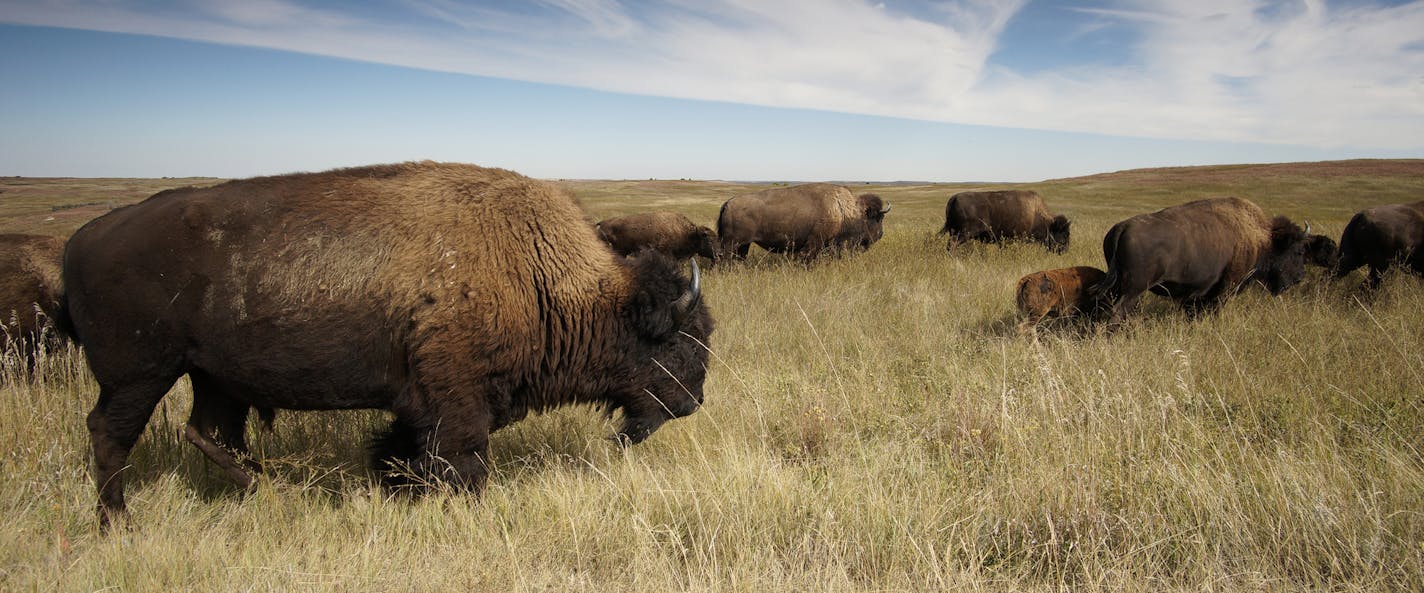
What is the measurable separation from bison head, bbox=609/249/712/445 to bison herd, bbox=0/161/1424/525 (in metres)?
0.01

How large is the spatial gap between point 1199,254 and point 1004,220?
Answer: 28.0ft

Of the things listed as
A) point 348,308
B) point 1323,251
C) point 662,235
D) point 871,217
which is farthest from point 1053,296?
point 662,235

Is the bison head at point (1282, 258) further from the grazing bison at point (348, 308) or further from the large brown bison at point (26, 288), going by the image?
the large brown bison at point (26, 288)

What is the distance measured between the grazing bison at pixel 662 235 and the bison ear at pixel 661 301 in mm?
10756

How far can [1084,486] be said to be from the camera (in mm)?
3164

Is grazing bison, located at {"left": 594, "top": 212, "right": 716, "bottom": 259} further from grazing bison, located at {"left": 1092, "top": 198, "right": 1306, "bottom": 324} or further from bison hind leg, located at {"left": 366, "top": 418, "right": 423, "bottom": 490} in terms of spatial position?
bison hind leg, located at {"left": 366, "top": 418, "right": 423, "bottom": 490}


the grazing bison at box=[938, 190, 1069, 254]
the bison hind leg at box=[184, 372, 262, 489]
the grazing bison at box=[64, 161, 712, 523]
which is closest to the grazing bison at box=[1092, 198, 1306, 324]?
the grazing bison at box=[64, 161, 712, 523]

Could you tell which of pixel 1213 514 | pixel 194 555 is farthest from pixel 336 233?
pixel 1213 514

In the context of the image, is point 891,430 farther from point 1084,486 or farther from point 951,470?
point 1084,486

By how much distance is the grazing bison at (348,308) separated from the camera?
335 centimetres

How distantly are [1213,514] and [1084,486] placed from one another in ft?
1.69

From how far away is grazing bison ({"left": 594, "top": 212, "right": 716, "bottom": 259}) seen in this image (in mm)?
15242

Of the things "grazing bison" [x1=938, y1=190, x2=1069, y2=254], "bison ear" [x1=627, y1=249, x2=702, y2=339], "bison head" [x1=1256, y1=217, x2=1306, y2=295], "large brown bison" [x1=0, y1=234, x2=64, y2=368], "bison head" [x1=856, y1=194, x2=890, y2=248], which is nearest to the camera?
"bison ear" [x1=627, y1=249, x2=702, y2=339]

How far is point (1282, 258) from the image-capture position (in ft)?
26.7
